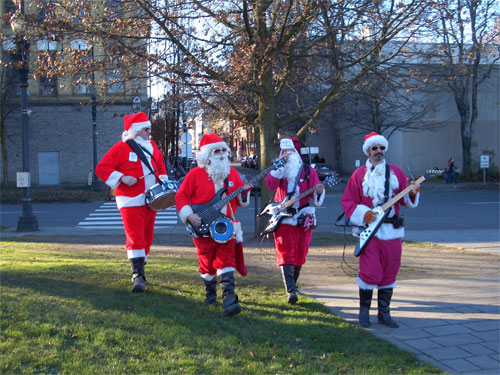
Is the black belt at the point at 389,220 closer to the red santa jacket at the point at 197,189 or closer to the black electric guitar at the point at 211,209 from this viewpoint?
the black electric guitar at the point at 211,209

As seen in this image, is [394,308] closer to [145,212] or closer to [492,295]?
[492,295]

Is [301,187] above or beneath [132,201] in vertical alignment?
above

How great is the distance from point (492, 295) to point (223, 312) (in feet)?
10.8

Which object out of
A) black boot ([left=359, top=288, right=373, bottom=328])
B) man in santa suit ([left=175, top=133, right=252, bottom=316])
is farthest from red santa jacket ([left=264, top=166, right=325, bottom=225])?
black boot ([left=359, top=288, right=373, bottom=328])

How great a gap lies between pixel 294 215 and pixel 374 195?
3.43ft

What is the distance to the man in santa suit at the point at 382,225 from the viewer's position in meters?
5.03

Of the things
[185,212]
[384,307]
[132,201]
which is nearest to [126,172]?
[132,201]

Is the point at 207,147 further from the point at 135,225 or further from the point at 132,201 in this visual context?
the point at 135,225

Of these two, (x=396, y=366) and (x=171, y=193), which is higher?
(x=171, y=193)

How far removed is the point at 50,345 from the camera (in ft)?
13.7

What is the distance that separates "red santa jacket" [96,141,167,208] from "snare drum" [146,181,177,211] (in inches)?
7.4

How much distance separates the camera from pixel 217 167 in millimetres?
5496

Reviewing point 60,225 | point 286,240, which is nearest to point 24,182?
point 60,225

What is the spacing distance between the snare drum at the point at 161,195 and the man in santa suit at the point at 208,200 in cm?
39
